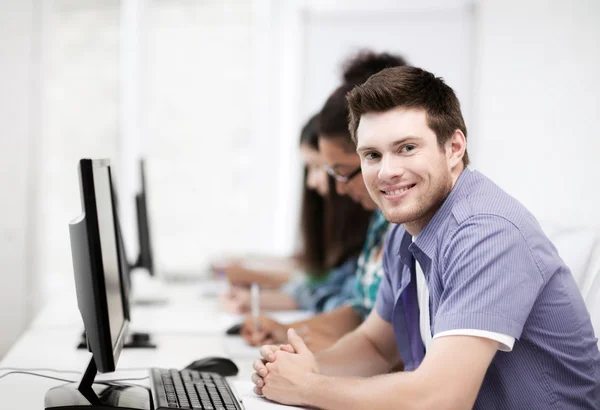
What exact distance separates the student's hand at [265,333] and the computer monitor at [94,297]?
2.12 feet

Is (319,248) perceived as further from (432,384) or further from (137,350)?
(432,384)

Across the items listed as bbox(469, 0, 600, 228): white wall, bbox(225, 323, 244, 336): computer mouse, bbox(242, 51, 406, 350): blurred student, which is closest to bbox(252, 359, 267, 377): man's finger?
bbox(242, 51, 406, 350): blurred student

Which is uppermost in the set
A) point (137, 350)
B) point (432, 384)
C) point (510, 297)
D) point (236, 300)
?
point (510, 297)

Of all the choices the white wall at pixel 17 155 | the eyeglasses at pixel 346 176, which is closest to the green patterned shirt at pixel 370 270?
the eyeglasses at pixel 346 176

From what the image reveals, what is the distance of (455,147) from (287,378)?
53 centimetres

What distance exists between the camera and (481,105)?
245 cm

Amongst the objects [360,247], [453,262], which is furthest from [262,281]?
[453,262]

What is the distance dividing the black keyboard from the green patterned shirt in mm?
681

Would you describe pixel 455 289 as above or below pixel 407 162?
below

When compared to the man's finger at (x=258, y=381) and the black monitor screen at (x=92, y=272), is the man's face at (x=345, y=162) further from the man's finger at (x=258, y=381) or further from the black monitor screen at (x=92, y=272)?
the black monitor screen at (x=92, y=272)

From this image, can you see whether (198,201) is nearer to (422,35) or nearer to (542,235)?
(422,35)

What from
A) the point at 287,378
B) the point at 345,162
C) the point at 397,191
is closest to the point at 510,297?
A: the point at 397,191

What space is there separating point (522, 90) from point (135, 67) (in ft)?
6.87

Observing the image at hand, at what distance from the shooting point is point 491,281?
109 centimetres
